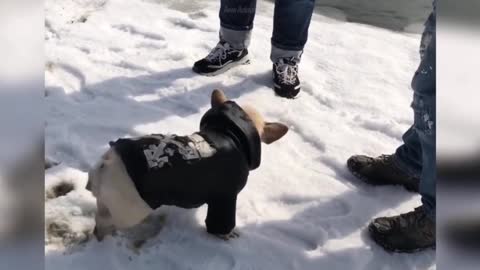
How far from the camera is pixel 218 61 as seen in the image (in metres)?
2.31

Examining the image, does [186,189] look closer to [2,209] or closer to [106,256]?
[106,256]

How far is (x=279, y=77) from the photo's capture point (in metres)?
2.24

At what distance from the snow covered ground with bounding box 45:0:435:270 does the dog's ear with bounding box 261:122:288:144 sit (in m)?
0.23

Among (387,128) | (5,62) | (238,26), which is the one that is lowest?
(387,128)

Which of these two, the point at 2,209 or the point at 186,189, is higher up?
the point at 2,209

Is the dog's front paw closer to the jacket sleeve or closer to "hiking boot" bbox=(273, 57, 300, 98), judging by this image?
the jacket sleeve

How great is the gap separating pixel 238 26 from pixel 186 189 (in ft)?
3.66

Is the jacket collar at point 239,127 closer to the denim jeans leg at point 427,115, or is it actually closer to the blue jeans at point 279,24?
the denim jeans leg at point 427,115

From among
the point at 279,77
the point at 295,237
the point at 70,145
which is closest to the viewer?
the point at 295,237

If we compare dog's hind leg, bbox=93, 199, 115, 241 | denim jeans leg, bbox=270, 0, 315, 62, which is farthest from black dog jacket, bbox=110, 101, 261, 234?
denim jeans leg, bbox=270, 0, 315, 62

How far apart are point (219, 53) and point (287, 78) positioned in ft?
1.03

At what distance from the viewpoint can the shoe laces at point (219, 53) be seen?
2.31m

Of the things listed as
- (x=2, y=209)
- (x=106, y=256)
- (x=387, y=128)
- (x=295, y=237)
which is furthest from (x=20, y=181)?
(x=387, y=128)

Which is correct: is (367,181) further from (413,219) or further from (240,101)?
(240,101)
